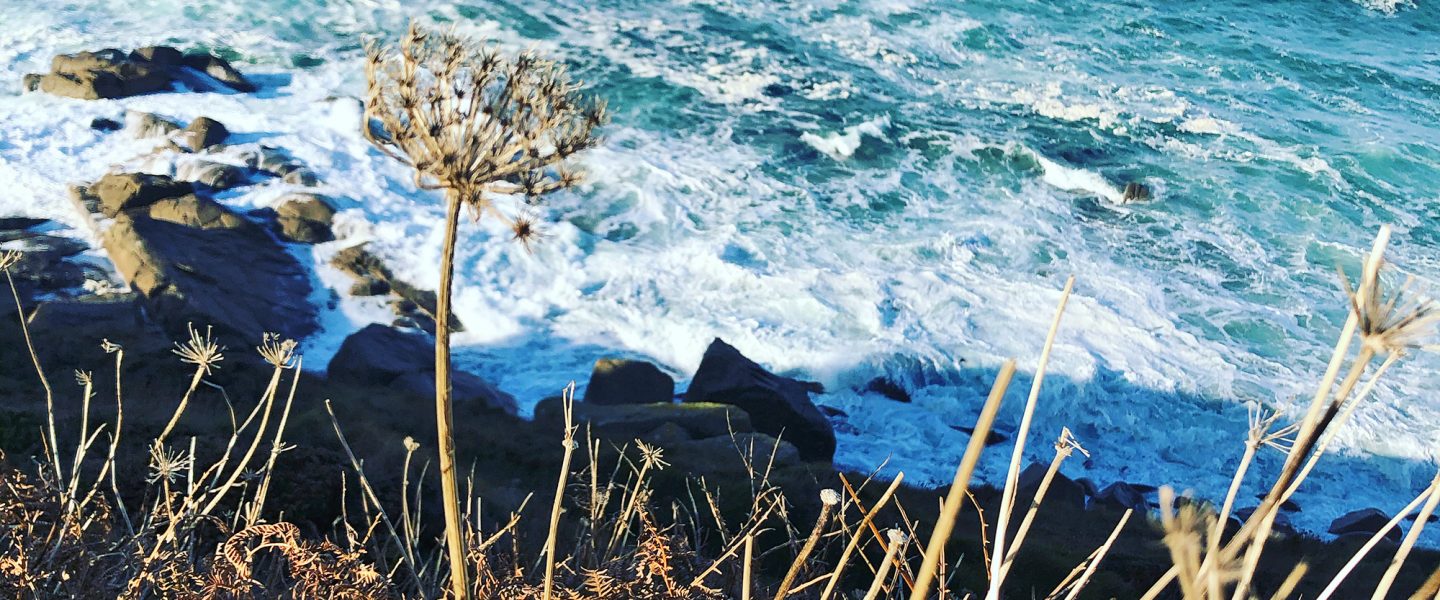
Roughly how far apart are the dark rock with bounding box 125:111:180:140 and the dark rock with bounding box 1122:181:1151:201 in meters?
18.9

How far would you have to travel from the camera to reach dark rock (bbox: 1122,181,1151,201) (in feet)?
71.4

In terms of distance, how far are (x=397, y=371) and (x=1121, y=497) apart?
9463 mm

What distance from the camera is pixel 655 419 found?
12.7 meters

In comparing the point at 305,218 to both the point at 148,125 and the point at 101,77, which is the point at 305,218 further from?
the point at 101,77

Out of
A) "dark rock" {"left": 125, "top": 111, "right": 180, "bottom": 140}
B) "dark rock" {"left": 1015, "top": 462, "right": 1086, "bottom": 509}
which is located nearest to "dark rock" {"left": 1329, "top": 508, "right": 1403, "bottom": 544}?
"dark rock" {"left": 1015, "top": 462, "right": 1086, "bottom": 509}

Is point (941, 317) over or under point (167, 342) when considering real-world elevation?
under

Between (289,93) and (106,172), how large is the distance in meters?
5.56

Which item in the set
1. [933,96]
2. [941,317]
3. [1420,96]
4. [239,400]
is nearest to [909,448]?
[941,317]

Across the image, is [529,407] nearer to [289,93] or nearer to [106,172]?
[106,172]

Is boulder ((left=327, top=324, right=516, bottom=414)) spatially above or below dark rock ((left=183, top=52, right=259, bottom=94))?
below

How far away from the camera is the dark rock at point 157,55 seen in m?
23.4

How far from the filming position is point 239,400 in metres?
11.2

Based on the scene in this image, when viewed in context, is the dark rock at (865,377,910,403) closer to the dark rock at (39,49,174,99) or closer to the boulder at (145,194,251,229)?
the boulder at (145,194,251,229)

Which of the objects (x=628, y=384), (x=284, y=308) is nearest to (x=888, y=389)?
(x=628, y=384)
